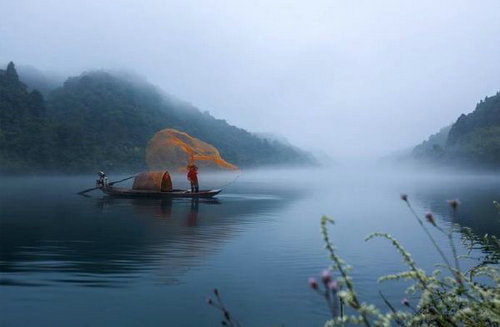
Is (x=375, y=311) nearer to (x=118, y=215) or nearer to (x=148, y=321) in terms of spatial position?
(x=148, y=321)

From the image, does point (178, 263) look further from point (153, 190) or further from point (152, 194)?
point (153, 190)

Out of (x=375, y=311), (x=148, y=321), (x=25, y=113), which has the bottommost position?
(x=148, y=321)

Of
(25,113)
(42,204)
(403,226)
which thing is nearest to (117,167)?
(25,113)

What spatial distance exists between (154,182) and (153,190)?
0.91m

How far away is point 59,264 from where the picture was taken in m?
19.9

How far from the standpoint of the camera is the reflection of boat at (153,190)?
170 feet

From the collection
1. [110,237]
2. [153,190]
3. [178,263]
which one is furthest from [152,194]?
[178,263]

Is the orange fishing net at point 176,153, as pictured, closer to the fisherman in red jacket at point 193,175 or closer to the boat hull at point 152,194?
the fisherman in red jacket at point 193,175

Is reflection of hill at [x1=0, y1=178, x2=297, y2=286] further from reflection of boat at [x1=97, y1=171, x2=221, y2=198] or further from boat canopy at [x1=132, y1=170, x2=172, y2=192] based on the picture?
boat canopy at [x1=132, y1=170, x2=172, y2=192]

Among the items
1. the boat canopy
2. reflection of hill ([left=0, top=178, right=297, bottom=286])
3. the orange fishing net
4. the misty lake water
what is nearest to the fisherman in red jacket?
the boat canopy

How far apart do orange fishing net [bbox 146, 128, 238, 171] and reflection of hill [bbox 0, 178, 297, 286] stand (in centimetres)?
1375

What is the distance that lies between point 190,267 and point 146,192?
33627 millimetres

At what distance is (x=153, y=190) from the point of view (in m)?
53.0

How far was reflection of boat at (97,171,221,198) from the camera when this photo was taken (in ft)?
170
